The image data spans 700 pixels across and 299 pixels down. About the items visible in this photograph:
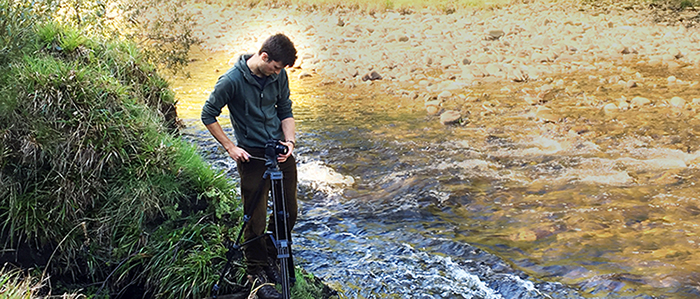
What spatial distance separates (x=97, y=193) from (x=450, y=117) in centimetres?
595

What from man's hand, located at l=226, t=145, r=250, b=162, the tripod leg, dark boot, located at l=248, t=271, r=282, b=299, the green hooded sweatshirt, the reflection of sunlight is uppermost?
the green hooded sweatshirt

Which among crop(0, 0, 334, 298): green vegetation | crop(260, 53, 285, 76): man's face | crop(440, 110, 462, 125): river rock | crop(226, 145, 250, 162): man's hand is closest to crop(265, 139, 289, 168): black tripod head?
crop(226, 145, 250, 162): man's hand

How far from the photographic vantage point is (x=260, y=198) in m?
3.62

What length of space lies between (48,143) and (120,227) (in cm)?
75

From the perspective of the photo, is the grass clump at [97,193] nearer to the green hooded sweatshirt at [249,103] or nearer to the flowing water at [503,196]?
the green hooded sweatshirt at [249,103]

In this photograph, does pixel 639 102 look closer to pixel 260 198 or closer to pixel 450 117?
pixel 450 117

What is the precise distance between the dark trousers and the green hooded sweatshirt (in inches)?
4.2

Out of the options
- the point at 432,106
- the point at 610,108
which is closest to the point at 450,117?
the point at 432,106

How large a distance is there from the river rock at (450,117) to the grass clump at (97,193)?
494cm

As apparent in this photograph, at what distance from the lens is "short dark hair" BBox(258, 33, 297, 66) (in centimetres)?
335

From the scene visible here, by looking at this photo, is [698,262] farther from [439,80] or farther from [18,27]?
[439,80]

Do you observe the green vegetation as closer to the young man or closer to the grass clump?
the grass clump

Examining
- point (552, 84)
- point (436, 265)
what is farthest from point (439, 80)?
point (436, 265)

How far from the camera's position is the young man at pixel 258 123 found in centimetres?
347
